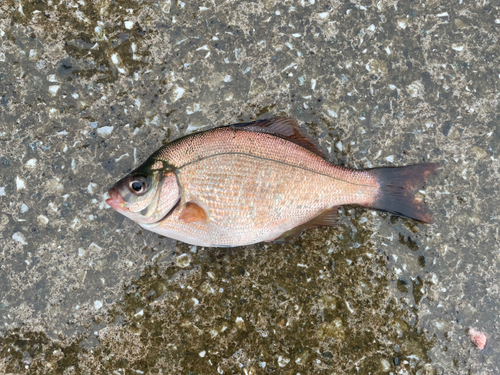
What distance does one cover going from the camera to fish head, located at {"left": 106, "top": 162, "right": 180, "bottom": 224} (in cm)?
214

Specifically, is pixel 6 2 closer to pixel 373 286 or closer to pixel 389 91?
pixel 389 91

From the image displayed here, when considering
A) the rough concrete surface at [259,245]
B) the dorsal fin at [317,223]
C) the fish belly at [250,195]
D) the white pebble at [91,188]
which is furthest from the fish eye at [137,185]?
the dorsal fin at [317,223]

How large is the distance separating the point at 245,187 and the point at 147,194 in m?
0.60

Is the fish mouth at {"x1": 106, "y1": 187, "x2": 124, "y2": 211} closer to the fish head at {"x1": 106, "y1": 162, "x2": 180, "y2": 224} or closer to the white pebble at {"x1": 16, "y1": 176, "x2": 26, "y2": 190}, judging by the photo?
the fish head at {"x1": 106, "y1": 162, "x2": 180, "y2": 224}

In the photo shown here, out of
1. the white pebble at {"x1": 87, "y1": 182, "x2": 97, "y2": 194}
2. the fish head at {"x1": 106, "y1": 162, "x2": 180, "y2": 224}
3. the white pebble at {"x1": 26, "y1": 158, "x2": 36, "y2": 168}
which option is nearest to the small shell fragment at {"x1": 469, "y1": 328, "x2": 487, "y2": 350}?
the fish head at {"x1": 106, "y1": 162, "x2": 180, "y2": 224}

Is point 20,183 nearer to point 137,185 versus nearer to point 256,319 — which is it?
point 137,185

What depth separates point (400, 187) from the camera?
2.38 m

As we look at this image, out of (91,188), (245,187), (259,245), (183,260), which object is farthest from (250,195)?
(91,188)

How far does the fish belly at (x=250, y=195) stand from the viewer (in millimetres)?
2217

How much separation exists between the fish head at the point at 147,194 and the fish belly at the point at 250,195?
2.4 inches

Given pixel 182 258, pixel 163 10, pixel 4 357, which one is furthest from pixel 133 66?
pixel 4 357

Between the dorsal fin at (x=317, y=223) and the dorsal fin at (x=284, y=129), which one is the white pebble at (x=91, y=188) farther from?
the dorsal fin at (x=317, y=223)

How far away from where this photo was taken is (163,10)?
2.63 m

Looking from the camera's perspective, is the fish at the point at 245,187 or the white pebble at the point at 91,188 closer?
the fish at the point at 245,187
